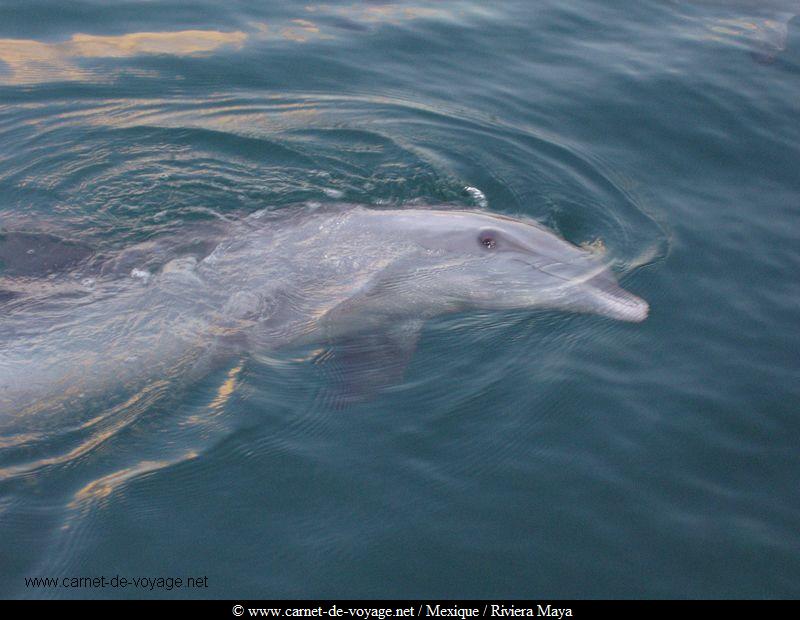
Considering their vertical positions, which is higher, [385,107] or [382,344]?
[385,107]

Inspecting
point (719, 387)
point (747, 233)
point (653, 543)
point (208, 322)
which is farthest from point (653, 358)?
point (208, 322)

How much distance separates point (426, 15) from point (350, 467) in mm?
12106

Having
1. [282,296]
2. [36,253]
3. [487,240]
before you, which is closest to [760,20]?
[487,240]

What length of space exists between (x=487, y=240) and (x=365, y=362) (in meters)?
2.37

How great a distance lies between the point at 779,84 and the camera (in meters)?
14.5

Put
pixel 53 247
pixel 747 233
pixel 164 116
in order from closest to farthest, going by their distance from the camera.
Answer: pixel 53 247
pixel 747 233
pixel 164 116

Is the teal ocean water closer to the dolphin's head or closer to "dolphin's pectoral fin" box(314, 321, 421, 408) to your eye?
"dolphin's pectoral fin" box(314, 321, 421, 408)

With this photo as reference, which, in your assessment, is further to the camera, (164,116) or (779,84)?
(779,84)

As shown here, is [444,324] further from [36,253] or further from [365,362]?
[36,253]

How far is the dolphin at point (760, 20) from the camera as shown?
53.1 ft

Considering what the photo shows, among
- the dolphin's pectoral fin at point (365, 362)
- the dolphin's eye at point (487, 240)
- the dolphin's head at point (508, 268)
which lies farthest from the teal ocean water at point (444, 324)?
the dolphin's eye at point (487, 240)

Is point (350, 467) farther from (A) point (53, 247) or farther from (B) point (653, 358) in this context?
(A) point (53, 247)

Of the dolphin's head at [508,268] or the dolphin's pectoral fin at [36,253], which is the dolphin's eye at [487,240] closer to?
the dolphin's head at [508,268]

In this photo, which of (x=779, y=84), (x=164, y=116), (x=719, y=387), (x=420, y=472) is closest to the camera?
(x=420, y=472)
